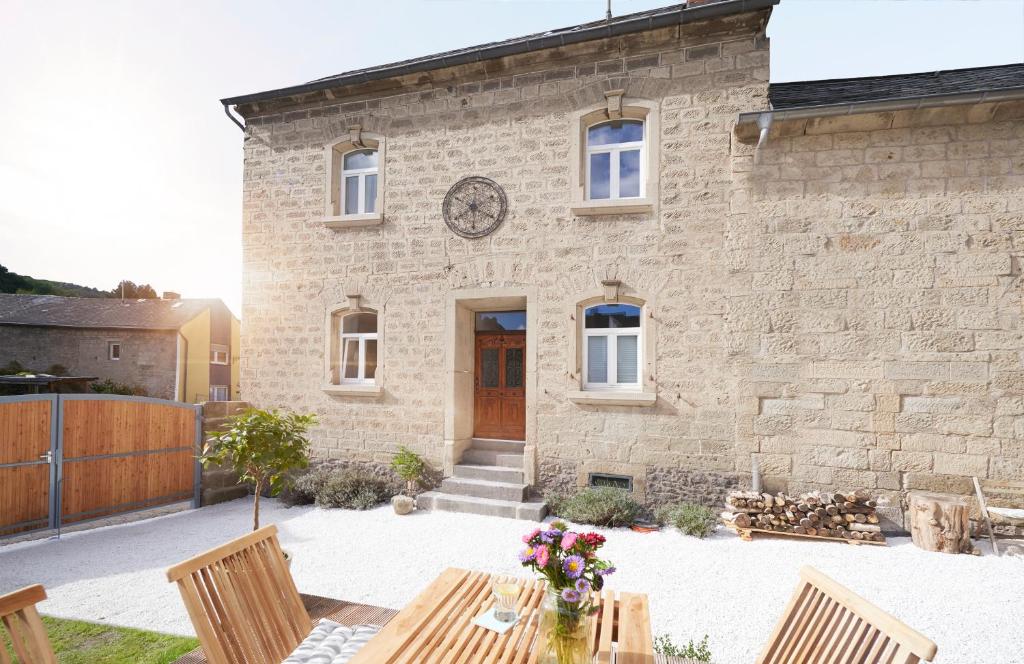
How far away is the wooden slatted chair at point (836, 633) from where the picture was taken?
169cm

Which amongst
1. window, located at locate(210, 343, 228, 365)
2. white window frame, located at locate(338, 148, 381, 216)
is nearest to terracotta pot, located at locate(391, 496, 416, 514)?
white window frame, located at locate(338, 148, 381, 216)

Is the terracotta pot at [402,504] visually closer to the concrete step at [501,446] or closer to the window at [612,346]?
the concrete step at [501,446]

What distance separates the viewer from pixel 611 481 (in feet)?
22.2

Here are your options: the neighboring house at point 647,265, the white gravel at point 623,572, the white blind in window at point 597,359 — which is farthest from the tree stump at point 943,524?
the white blind in window at point 597,359

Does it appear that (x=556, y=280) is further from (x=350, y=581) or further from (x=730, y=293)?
(x=350, y=581)

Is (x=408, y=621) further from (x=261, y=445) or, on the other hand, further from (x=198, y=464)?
(x=198, y=464)

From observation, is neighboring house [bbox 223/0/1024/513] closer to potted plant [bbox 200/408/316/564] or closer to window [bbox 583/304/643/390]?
window [bbox 583/304/643/390]

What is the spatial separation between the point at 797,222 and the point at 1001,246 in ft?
7.28

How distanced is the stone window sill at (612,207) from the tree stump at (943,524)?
15.7 feet

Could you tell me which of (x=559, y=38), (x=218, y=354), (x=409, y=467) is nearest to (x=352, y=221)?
(x=409, y=467)

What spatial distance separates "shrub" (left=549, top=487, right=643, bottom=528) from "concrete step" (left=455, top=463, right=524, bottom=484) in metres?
0.91

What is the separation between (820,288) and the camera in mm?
6164

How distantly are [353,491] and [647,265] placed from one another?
18.1 feet

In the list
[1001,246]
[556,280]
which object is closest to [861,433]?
[1001,246]
